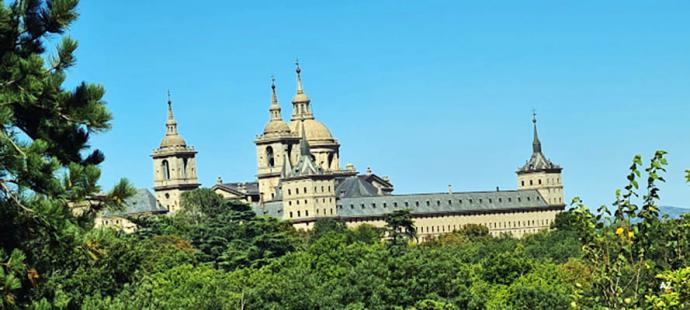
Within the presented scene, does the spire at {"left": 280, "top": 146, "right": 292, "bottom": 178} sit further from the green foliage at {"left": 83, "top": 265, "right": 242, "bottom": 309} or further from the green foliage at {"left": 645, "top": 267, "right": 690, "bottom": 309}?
the green foliage at {"left": 645, "top": 267, "right": 690, "bottom": 309}

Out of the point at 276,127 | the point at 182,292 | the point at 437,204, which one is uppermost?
the point at 276,127

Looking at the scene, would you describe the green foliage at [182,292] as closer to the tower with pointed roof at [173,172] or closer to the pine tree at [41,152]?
the pine tree at [41,152]

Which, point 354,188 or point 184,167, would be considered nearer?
point 354,188

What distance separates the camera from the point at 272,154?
638ft

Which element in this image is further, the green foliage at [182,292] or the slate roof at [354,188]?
the slate roof at [354,188]

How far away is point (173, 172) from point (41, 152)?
175735 millimetres

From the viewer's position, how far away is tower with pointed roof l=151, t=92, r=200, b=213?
19350 cm

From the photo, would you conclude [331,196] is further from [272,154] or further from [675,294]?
[675,294]

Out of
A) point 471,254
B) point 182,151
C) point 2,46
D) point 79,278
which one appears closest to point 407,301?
point 79,278

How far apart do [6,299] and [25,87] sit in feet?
9.10

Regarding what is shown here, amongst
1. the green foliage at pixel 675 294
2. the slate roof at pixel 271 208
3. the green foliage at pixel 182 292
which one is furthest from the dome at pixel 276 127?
the green foliage at pixel 675 294

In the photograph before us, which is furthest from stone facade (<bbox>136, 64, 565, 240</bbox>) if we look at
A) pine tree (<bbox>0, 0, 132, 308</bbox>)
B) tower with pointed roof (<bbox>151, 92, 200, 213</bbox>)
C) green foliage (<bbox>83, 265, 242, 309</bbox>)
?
pine tree (<bbox>0, 0, 132, 308</bbox>)

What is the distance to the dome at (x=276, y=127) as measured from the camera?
19654 cm

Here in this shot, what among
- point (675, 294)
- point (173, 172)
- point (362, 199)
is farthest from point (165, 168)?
point (675, 294)
